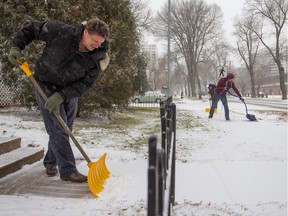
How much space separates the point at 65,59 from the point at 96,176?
1.33m

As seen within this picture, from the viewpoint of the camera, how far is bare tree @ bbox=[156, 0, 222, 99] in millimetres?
37062

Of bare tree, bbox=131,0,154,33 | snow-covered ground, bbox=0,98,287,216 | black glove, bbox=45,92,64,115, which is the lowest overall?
snow-covered ground, bbox=0,98,287,216

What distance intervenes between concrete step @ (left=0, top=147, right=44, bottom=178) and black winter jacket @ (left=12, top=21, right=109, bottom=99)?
1.19 m

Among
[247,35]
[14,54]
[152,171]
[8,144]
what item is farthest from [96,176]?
[247,35]

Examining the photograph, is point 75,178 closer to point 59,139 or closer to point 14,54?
point 59,139

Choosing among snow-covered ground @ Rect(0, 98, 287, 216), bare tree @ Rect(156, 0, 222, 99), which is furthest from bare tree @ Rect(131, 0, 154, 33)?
snow-covered ground @ Rect(0, 98, 287, 216)

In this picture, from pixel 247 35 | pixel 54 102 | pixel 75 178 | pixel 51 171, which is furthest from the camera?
pixel 247 35

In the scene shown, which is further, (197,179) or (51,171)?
(197,179)

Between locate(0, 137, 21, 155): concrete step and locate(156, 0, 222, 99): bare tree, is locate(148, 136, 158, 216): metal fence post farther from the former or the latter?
locate(156, 0, 222, 99): bare tree

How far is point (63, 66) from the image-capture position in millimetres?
3389

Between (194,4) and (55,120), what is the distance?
36500 millimetres

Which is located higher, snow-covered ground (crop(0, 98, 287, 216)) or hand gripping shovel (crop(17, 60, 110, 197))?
hand gripping shovel (crop(17, 60, 110, 197))

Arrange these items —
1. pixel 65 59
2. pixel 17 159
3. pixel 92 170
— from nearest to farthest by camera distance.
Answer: pixel 65 59 < pixel 92 170 < pixel 17 159

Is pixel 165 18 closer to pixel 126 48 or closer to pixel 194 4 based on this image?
pixel 194 4
